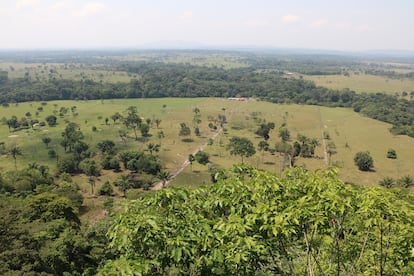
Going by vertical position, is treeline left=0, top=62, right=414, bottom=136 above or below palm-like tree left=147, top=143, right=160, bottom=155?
above

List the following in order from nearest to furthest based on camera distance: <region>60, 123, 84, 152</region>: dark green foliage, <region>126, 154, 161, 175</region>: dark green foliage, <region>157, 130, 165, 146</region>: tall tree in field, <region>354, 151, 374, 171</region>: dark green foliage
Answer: <region>126, 154, 161, 175</region>: dark green foliage, <region>354, 151, 374, 171</region>: dark green foliage, <region>60, 123, 84, 152</region>: dark green foliage, <region>157, 130, 165, 146</region>: tall tree in field

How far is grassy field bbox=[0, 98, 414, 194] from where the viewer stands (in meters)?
61.7

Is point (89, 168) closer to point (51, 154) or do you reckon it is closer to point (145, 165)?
point (145, 165)

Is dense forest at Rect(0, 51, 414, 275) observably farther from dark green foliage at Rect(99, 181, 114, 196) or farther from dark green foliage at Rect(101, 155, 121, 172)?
dark green foliage at Rect(101, 155, 121, 172)

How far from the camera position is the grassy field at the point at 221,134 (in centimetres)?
6166

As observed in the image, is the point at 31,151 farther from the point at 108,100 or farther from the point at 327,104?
the point at 327,104

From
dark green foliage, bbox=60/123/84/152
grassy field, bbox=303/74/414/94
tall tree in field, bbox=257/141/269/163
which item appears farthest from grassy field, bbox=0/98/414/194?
grassy field, bbox=303/74/414/94

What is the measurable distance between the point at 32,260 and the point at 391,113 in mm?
113549

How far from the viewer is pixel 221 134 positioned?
8419cm

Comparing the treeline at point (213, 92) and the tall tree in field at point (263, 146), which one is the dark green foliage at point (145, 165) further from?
the treeline at point (213, 92)

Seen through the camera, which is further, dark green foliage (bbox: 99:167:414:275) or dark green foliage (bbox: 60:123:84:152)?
dark green foliage (bbox: 60:123:84:152)

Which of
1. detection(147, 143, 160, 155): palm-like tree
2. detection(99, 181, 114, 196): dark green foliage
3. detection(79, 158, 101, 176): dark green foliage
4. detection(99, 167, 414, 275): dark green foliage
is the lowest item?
detection(99, 181, 114, 196): dark green foliage

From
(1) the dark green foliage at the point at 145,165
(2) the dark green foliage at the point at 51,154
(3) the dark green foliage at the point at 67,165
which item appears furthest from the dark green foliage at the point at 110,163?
(2) the dark green foliage at the point at 51,154

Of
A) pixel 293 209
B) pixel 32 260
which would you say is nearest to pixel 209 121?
pixel 32 260
